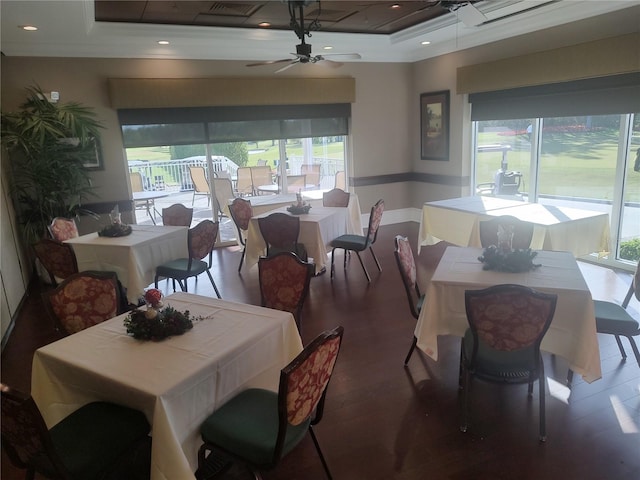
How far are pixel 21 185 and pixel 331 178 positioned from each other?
4572 mm

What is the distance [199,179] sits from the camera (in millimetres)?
6965

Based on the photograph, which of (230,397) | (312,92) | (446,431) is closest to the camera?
(230,397)

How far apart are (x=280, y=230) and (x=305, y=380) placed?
3.05 m

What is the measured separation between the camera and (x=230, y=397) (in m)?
2.18

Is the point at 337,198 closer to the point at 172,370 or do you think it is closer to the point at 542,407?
the point at 542,407

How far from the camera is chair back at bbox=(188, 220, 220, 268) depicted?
14.0 ft

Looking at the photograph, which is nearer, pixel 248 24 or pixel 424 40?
pixel 248 24

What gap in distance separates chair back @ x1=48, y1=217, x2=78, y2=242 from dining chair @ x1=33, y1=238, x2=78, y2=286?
589mm

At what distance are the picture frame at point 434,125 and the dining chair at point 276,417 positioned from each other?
5994mm

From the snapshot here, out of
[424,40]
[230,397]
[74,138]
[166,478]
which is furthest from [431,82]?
[166,478]

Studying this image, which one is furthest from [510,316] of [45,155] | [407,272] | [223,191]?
[223,191]

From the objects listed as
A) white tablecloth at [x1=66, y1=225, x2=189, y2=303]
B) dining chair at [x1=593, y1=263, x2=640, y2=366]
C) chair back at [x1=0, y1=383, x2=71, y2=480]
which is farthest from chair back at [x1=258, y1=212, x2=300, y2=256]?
chair back at [x1=0, y1=383, x2=71, y2=480]

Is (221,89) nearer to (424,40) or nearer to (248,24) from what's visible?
(248,24)

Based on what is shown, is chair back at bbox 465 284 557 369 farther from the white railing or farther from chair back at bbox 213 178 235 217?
the white railing
